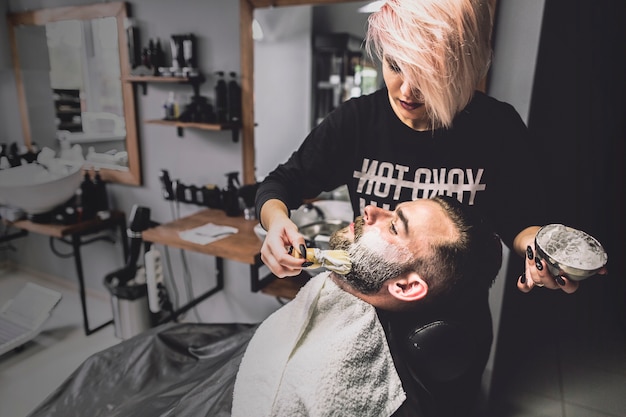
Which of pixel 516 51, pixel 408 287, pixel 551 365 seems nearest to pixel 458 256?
pixel 408 287

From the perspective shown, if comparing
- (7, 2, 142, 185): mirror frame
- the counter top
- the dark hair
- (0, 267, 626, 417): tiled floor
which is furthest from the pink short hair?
(7, 2, 142, 185): mirror frame

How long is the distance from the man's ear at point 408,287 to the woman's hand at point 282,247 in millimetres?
210

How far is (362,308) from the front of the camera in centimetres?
96

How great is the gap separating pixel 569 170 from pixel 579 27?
1.24 feet

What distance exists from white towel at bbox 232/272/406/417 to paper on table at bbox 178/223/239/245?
2.98ft

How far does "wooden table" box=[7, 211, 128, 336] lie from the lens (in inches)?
80.9

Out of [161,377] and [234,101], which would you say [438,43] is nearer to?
[161,377]

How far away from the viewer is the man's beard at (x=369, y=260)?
0.88 meters

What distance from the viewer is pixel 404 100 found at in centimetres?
85

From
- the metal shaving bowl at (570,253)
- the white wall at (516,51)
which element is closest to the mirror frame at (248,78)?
the white wall at (516,51)

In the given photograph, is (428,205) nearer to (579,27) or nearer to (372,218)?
(372,218)

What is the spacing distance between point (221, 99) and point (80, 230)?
112 centimetres

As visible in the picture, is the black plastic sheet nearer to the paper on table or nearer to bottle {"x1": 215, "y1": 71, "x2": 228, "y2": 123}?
the paper on table

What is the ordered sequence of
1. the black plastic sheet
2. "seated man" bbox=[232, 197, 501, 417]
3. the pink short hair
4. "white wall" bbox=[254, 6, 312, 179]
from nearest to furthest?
Result: the pink short hair → "seated man" bbox=[232, 197, 501, 417] → the black plastic sheet → "white wall" bbox=[254, 6, 312, 179]
